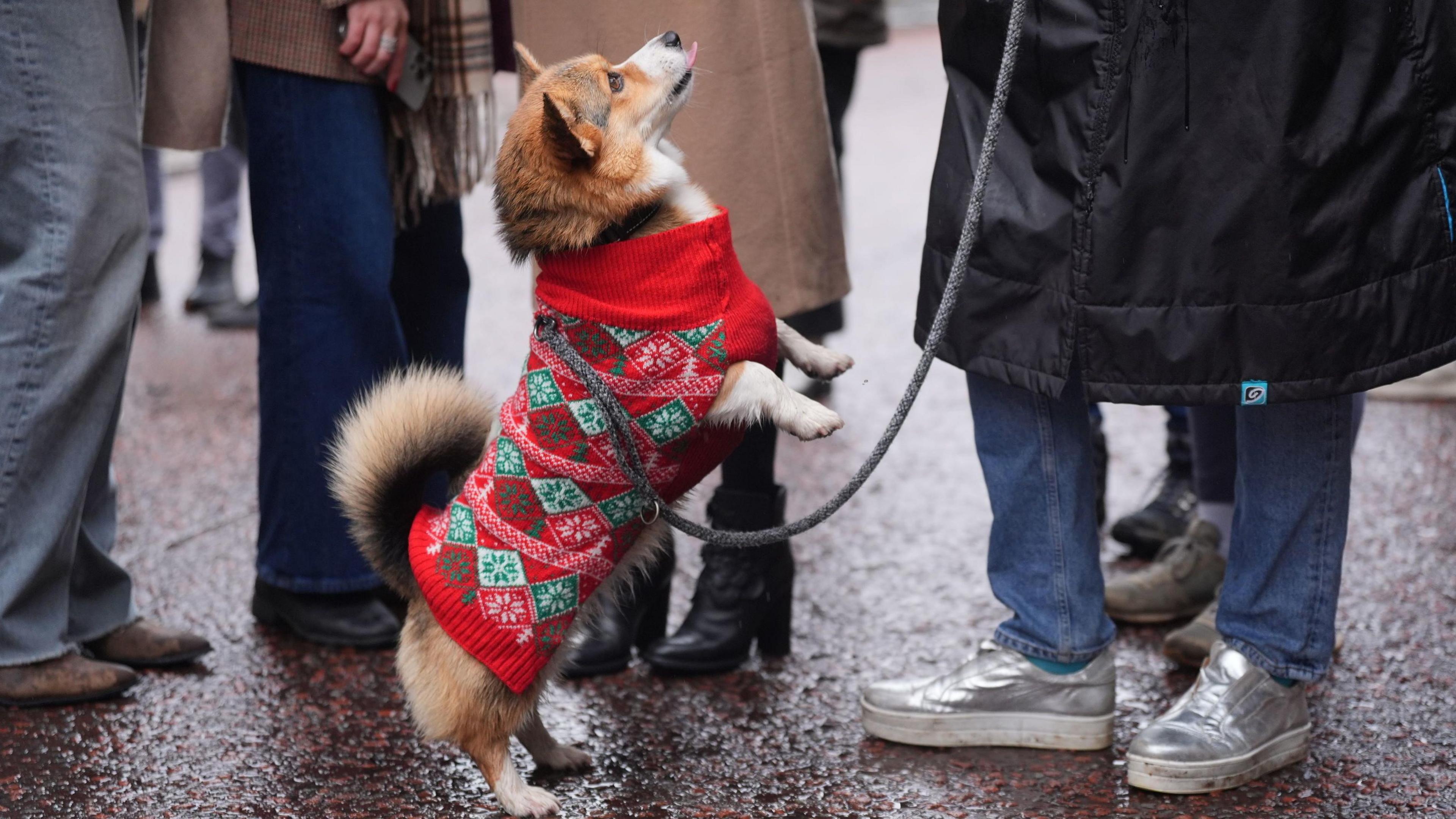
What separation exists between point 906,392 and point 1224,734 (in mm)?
836

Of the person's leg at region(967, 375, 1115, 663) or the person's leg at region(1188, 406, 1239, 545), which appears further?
the person's leg at region(1188, 406, 1239, 545)

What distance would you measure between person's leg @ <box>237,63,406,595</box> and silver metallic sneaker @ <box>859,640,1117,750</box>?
1266 millimetres

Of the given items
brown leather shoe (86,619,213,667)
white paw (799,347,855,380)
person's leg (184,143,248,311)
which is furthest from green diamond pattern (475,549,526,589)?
person's leg (184,143,248,311)

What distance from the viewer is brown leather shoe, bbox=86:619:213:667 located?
310 centimetres

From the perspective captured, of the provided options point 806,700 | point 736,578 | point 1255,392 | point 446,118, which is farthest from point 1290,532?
point 446,118

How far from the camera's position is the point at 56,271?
2705 millimetres

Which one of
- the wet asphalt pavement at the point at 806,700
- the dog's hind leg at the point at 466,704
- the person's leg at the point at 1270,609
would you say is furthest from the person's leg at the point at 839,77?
the dog's hind leg at the point at 466,704

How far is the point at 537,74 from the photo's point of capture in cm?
266

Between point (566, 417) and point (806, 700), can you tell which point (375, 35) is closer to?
point (566, 417)

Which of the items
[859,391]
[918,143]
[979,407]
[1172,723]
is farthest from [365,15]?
[918,143]

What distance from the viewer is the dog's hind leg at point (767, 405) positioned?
2.29 metres

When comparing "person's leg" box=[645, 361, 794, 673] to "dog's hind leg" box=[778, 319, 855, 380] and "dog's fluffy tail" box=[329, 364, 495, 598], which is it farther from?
"dog's fluffy tail" box=[329, 364, 495, 598]

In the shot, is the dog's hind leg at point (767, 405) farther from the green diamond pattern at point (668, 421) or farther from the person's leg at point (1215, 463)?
the person's leg at point (1215, 463)

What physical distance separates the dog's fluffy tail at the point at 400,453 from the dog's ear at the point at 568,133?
0.49 m
